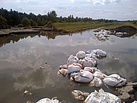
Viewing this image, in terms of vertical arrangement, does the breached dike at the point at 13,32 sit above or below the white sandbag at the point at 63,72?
above

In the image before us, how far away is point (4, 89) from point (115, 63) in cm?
1034

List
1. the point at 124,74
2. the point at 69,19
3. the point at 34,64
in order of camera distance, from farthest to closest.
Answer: the point at 69,19 → the point at 34,64 → the point at 124,74

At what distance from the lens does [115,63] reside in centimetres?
1606

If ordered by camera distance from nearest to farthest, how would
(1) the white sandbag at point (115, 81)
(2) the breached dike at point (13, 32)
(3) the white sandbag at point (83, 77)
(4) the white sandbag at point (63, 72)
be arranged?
(1) the white sandbag at point (115, 81), (3) the white sandbag at point (83, 77), (4) the white sandbag at point (63, 72), (2) the breached dike at point (13, 32)

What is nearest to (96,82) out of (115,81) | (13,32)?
(115,81)

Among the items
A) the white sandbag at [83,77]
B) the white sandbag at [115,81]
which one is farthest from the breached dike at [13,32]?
the white sandbag at [115,81]

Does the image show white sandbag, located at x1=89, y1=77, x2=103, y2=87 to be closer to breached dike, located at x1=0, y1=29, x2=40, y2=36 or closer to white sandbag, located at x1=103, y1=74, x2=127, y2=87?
white sandbag, located at x1=103, y1=74, x2=127, y2=87

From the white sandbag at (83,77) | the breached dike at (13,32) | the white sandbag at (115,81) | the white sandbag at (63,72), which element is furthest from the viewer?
the breached dike at (13,32)

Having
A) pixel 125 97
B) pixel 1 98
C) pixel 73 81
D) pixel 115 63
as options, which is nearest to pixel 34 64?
pixel 73 81

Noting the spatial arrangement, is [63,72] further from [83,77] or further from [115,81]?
[115,81]

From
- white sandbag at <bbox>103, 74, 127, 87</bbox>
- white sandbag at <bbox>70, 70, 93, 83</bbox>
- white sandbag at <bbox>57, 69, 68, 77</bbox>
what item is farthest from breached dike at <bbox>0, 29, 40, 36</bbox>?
white sandbag at <bbox>103, 74, 127, 87</bbox>

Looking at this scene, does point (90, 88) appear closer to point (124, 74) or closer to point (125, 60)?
point (124, 74)

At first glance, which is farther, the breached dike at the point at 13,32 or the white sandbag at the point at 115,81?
the breached dike at the point at 13,32

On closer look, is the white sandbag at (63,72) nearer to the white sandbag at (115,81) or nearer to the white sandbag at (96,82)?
the white sandbag at (96,82)
